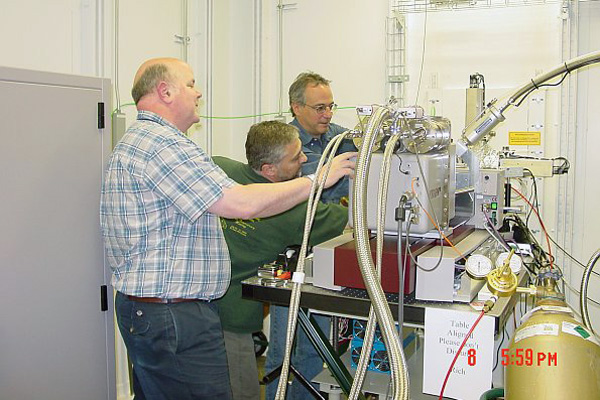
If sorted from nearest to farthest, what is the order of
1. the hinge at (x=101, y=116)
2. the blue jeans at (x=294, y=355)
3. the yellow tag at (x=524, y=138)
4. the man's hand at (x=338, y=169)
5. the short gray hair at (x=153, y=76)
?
the man's hand at (x=338, y=169) < the short gray hair at (x=153, y=76) < the hinge at (x=101, y=116) < the blue jeans at (x=294, y=355) < the yellow tag at (x=524, y=138)

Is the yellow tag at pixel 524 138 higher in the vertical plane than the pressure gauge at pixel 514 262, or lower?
higher

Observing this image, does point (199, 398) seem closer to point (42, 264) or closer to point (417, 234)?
point (42, 264)

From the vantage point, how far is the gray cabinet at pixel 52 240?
179 centimetres

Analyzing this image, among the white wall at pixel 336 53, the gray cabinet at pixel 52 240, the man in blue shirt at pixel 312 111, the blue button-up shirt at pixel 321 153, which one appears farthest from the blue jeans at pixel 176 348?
the white wall at pixel 336 53

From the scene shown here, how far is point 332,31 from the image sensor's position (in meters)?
3.71

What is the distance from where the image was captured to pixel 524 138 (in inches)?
130

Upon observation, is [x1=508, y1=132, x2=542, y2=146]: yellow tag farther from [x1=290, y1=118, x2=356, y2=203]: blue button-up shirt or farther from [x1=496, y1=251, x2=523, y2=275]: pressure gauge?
[x1=496, y1=251, x2=523, y2=275]: pressure gauge

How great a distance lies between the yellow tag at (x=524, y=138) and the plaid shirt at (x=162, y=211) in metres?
2.16

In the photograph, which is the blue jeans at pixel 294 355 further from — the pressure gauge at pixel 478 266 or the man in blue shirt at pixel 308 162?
the pressure gauge at pixel 478 266

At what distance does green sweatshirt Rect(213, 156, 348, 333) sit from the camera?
205cm

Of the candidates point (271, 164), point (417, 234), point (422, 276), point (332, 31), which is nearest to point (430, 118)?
point (417, 234)

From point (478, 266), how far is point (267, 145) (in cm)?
86

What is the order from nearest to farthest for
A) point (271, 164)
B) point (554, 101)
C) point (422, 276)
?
1. point (422, 276)
2. point (271, 164)
3. point (554, 101)

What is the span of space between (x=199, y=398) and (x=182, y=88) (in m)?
0.94
